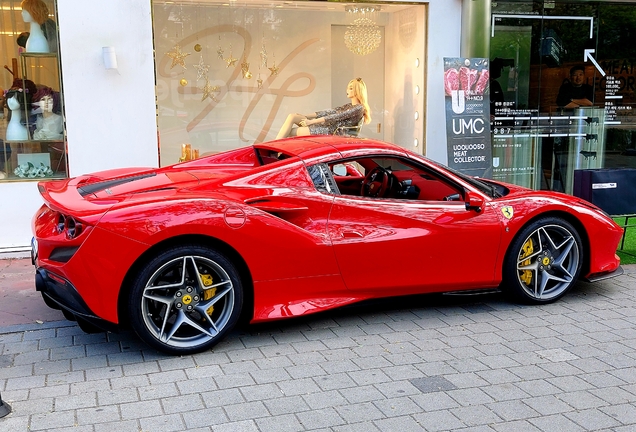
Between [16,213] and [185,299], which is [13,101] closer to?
[16,213]

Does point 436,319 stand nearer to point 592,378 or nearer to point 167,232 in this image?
point 592,378

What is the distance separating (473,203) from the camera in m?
5.44

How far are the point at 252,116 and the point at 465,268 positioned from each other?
5.52m

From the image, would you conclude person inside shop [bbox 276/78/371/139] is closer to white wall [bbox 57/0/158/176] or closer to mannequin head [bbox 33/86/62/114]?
white wall [bbox 57/0/158/176]

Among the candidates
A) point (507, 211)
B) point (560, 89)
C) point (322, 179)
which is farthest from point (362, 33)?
point (322, 179)

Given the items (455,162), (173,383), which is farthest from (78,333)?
(455,162)

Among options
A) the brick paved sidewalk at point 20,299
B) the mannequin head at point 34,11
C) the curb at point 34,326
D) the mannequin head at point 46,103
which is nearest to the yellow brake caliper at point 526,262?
the curb at point 34,326

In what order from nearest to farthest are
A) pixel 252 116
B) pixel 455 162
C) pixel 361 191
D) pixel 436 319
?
pixel 436 319 < pixel 361 191 < pixel 455 162 < pixel 252 116

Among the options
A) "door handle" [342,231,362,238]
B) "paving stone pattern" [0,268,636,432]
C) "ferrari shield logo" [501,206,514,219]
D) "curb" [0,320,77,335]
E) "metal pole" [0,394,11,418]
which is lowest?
"paving stone pattern" [0,268,636,432]

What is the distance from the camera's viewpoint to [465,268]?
5.45 m

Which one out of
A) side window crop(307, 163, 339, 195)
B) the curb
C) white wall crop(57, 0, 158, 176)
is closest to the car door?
side window crop(307, 163, 339, 195)

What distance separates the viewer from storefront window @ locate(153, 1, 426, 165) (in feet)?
31.3

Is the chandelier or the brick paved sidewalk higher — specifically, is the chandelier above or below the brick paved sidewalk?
above

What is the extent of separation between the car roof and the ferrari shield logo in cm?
95
